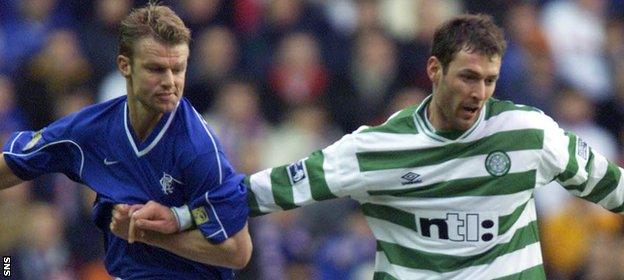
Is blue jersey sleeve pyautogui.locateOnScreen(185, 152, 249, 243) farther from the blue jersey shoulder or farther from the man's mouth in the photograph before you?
the man's mouth

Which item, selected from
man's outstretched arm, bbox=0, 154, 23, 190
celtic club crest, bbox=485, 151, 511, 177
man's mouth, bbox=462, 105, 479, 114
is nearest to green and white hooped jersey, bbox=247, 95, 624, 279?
celtic club crest, bbox=485, 151, 511, 177

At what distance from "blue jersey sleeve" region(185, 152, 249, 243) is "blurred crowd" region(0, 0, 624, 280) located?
3.64 meters

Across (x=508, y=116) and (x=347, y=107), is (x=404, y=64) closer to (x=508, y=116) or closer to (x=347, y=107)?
(x=347, y=107)

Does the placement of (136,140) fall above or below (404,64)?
above

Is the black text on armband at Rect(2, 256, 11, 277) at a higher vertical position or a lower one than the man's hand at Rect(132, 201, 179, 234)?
lower

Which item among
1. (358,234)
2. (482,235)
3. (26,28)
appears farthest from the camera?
(26,28)

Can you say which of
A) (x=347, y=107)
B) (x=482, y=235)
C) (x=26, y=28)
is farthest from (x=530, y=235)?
(x=26, y=28)

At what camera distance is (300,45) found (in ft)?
37.2

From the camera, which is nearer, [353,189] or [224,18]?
[353,189]

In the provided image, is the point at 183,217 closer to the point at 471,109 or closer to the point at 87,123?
the point at 87,123

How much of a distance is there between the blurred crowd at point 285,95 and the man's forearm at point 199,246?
3.59m

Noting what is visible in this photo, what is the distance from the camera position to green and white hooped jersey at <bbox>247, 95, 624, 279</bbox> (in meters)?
6.46

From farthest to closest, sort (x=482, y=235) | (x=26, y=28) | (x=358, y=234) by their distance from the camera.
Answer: (x=26, y=28)
(x=358, y=234)
(x=482, y=235)

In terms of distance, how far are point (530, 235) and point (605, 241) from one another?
4453 mm
